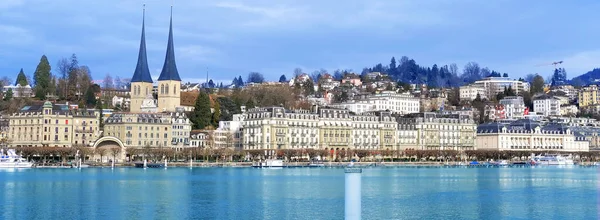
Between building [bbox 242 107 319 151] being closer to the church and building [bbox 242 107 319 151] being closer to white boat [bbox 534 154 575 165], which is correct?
the church

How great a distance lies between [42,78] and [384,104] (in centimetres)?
4973

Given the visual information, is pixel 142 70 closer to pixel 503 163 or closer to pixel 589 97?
pixel 503 163

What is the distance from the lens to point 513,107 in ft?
444

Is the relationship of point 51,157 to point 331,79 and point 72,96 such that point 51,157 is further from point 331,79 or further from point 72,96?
point 331,79

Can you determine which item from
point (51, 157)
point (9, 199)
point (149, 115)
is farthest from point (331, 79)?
point (9, 199)

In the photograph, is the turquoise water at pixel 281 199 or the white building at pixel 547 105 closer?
the turquoise water at pixel 281 199

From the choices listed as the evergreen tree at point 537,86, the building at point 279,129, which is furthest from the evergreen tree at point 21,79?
the evergreen tree at point 537,86

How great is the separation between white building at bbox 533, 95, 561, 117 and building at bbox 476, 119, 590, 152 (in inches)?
976

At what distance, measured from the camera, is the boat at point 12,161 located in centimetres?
7475

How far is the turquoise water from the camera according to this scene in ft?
106

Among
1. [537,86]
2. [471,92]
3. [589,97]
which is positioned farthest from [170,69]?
[537,86]

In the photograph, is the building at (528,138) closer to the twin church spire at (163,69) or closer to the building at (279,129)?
the building at (279,129)

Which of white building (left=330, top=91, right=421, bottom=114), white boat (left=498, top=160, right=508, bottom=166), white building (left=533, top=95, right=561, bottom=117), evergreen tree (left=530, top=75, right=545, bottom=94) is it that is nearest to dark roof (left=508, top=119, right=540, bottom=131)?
white boat (left=498, top=160, right=508, bottom=166)

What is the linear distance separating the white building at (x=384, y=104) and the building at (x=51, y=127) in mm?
43904
